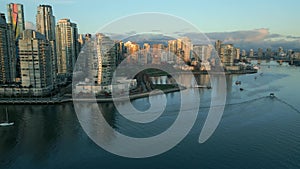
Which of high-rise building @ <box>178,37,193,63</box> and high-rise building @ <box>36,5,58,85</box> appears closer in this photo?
high-rise building @ <box>36,5,58,85</box>

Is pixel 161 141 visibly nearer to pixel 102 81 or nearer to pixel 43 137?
pixel 43 137

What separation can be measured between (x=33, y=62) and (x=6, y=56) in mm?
2371

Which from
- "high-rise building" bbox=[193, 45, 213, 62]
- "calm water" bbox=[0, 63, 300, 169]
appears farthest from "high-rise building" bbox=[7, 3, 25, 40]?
"high-rise building" bbox=[193, 45, 213, 62]

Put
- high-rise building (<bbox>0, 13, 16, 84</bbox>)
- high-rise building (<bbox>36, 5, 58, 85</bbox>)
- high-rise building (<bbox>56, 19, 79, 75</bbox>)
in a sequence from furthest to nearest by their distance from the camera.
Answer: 1. high-rise building (<bbox>36, 5, 58, 85</bbox>)
2. high-rise building (<bbox>56, 19, 79, 75</bbox>)
3. high-rise building (<bbox>0, 13, 16, 84</bbox>)

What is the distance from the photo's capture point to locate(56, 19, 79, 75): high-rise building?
11.9m

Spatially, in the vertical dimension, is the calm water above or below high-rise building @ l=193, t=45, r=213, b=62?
below

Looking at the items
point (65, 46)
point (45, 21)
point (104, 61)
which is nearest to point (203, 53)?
point (65, 46)

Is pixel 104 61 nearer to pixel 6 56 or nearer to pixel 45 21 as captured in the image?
pixel 6 56

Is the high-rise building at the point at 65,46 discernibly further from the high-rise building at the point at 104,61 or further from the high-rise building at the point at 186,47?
the high-rise building at the point at 186,47

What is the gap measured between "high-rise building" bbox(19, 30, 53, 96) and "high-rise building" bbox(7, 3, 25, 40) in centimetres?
818

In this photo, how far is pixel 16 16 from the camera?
1438 cm

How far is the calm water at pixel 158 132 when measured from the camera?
3295 mm

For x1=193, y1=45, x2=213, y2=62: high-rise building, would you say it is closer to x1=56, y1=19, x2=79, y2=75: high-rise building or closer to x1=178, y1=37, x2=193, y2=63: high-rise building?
x1=178, y1=37, x2=193, y2=63: high-rise building

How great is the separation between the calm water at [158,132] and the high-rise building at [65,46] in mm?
5926
